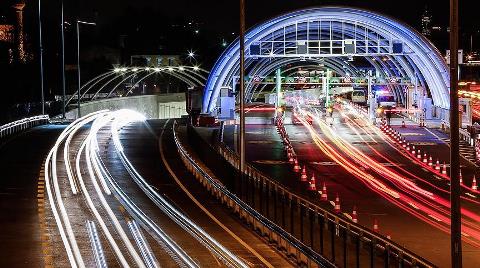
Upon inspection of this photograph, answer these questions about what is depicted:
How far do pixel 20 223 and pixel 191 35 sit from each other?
165920 millimetres

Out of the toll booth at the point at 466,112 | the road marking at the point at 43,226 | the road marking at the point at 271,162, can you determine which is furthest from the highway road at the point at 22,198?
the toll booth at the point at 466,112

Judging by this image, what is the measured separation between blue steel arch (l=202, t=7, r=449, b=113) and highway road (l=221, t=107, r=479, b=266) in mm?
7306

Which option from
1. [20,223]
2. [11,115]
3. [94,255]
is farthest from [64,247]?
[11,115]

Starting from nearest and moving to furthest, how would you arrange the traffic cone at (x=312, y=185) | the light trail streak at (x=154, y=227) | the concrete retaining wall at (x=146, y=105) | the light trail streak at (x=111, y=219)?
1. the light trail streak at (x=111, y=219)
2. the light trail streak at (x=154, y=227)
3. the traffic cone at (x=312, y=185)
4. the concrete retaining wall at (x=146, y=105)

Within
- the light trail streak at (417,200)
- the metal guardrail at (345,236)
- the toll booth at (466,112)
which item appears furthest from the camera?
the toll booth at (466,112)

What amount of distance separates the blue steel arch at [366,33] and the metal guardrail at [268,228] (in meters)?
40.2

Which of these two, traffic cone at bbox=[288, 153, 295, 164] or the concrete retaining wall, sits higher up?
the concrete retaining wall

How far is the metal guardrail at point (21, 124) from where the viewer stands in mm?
58306

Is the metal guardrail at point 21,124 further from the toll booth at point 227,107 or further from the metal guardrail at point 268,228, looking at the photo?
the metal guardrail at point 268,228

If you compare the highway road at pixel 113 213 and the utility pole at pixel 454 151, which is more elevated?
the utility pole at pixel 454 151

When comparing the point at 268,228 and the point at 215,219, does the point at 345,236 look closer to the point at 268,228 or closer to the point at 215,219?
the point at 268,228

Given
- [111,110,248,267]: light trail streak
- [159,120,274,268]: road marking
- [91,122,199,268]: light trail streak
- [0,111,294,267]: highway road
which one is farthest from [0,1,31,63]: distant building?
[91,122,199,268]: light trail streak

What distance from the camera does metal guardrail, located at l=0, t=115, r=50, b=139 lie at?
58.3m

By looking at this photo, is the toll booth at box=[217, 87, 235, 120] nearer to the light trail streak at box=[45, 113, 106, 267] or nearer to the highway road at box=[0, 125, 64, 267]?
the highway road at box=[0, 125, 64, 267]
